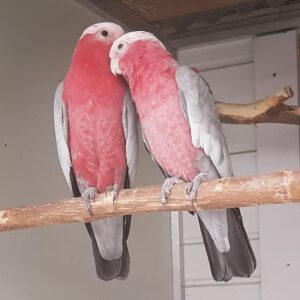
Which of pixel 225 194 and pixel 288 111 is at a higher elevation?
pixel 288 111

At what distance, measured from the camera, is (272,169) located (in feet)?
6.95

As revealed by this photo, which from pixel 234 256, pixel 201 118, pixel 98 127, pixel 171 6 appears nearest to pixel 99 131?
pixel 98 127

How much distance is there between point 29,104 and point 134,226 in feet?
1.78

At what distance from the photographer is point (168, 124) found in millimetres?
1521

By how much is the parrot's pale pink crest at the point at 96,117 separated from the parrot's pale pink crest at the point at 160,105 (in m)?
0.06

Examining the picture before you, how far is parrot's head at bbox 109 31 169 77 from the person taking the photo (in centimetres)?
156

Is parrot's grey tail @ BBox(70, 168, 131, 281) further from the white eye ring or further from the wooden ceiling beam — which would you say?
the wooden ceiling beam

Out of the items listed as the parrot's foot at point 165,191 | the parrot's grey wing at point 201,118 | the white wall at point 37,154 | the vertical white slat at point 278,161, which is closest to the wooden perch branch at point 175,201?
the parrot's foot at point 165,191

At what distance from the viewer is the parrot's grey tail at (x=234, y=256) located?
1456 millimetres

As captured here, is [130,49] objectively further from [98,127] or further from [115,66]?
[98,127]

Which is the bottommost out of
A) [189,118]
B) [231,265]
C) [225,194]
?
[231,265]

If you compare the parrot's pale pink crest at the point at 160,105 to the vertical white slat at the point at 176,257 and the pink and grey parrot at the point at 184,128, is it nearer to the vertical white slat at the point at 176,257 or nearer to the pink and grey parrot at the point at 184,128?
the pink and grey parrot at the point at 184,128

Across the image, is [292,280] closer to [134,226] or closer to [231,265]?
[134,226]

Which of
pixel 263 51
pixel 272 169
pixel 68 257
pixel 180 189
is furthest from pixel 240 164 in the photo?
pixel 180 189
